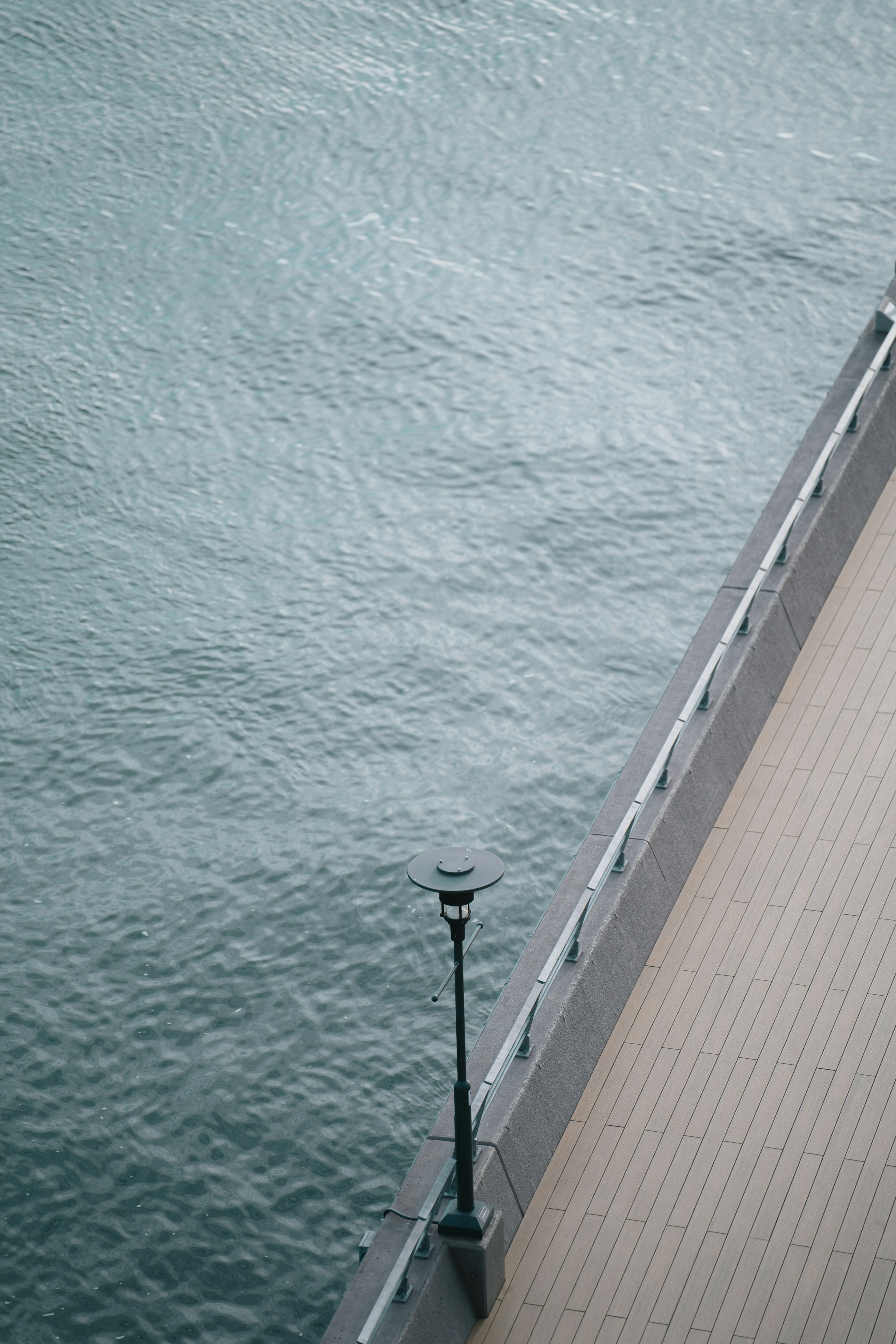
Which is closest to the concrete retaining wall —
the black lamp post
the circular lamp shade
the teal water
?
the black lamp post

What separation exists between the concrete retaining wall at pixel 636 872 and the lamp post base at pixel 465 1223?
9 cm

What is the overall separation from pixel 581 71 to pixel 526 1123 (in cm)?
2275

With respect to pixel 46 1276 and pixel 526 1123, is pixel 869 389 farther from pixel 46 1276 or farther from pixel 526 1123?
pixel 46 1276

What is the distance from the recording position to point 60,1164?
40.2 feet

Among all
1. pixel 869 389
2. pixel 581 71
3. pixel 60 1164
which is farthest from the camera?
pixel 581 71

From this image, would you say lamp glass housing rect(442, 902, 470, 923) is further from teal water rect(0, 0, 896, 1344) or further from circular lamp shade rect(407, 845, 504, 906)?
teal water rect(0, 0, 896, 1344)

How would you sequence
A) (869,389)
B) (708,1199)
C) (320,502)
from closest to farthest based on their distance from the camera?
(708,1199)
(869,389)
(320,502)

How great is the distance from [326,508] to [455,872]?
13259 mm

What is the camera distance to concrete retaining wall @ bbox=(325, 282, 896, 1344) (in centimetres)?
852

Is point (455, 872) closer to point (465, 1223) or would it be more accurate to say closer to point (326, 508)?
point (465, 1223)

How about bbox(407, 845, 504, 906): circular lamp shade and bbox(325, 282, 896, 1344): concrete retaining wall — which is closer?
bbox(407, 845, 504, 906): circular lamp shade

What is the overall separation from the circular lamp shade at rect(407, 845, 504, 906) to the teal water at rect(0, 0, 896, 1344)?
4.89m

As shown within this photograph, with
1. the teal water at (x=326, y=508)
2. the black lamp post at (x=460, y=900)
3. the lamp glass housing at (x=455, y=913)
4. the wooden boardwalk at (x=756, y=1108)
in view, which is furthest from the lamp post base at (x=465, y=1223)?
the teal water at (x=326, y=508)

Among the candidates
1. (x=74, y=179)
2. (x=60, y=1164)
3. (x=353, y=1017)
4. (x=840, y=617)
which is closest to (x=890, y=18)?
(x=74, y=179)
